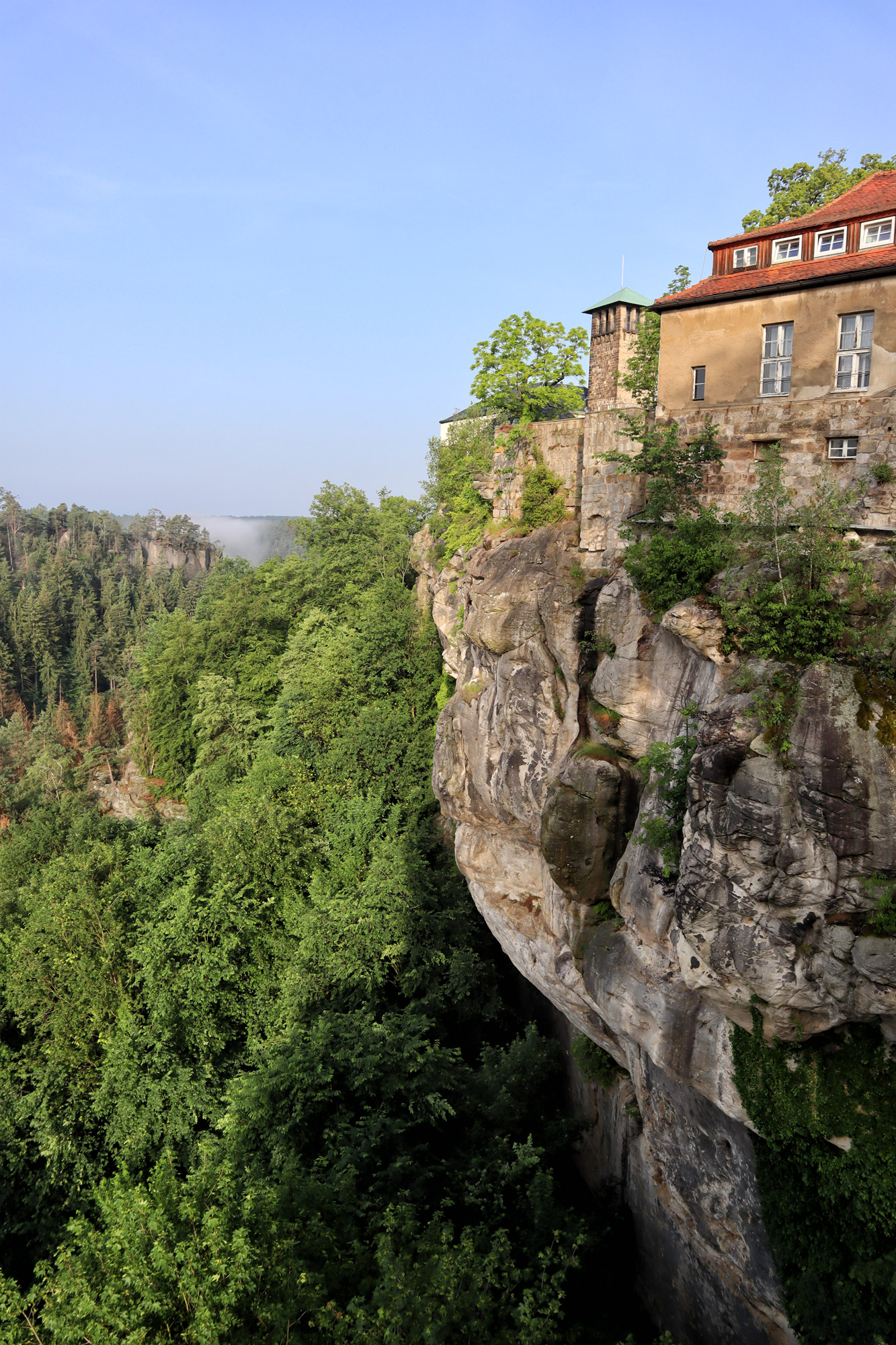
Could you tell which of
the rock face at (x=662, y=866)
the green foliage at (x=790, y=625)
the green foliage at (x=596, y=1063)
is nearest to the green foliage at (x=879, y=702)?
the rock face at (x=662, y=866)

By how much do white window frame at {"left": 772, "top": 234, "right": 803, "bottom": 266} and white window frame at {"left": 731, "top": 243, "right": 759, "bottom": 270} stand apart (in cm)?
38

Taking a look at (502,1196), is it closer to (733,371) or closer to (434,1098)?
(434,1098)

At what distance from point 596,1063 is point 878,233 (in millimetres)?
19777

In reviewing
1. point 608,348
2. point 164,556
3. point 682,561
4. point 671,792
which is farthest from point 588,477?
point 164,556

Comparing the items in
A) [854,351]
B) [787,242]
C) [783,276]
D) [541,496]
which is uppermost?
[787,242]

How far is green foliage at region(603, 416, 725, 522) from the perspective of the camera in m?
16.7

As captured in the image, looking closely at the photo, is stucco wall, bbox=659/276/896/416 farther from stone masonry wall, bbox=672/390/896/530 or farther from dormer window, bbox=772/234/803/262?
dormer window, bbox=772/234/803/262

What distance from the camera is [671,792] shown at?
13.9 m

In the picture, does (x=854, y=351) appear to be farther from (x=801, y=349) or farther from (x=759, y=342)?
(x=759, y=342)

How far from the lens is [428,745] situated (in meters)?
30.2

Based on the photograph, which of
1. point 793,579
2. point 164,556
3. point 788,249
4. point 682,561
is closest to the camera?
point 793,579

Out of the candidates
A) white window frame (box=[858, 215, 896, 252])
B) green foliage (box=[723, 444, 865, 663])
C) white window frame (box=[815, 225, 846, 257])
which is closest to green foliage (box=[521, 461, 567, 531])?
white window frame (box=[815, 225, 846, 257])

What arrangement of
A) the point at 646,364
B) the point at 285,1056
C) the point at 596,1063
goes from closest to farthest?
the point at 596,1063 → the point at 285,1056 → the point at 646,364

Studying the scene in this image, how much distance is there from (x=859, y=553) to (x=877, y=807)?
4.23 meters
